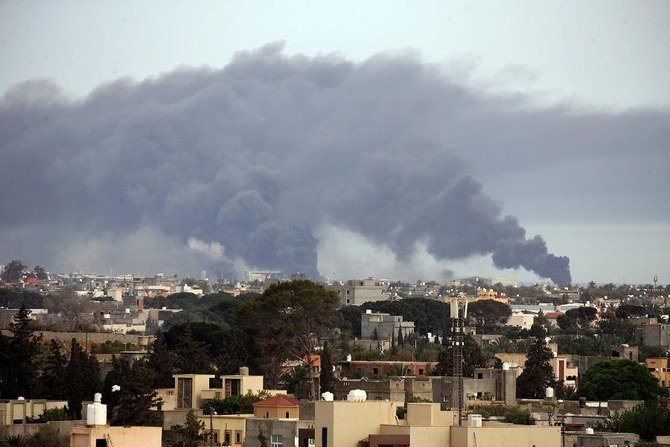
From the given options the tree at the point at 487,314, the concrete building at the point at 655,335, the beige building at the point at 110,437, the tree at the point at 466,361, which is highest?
the tree at the point at 487,314

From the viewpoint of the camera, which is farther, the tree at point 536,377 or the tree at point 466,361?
the tree at point 536,377

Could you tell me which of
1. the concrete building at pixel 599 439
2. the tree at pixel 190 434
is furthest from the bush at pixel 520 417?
the tree at pixel 190 434

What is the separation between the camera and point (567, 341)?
249 ft

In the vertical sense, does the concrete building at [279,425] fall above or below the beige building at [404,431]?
above

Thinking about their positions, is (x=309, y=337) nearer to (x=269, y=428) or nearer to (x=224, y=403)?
(x=224, y=403)

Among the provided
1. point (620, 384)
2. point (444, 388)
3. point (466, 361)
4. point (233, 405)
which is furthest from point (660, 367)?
point (233, 405)

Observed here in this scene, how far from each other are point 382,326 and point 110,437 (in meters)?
64.5

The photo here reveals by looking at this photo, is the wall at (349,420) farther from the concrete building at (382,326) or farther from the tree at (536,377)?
the concrete building at (382,326)

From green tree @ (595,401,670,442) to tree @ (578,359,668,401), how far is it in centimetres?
1199

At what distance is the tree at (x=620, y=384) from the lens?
48000 mm

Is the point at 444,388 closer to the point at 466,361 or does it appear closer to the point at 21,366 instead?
the point at 466,361

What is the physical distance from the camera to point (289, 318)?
2140 inches

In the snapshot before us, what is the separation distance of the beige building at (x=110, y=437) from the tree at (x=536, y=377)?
25.8 meters

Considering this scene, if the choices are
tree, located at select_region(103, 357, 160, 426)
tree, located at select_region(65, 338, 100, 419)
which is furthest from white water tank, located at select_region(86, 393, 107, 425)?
tree, located at select_region(65, 338, 100, 419)
